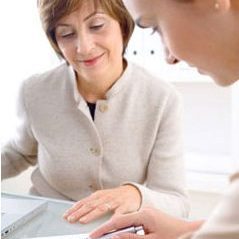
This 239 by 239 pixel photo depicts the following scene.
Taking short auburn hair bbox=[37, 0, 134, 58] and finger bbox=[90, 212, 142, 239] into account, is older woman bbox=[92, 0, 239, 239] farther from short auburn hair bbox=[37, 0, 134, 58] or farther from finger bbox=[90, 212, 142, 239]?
short auburn hair bbox=[37, 0, 134, 58]

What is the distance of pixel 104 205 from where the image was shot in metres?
0.92

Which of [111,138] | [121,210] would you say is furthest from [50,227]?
[111,138]

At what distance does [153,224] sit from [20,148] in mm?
578

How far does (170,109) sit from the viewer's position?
3.75 ft

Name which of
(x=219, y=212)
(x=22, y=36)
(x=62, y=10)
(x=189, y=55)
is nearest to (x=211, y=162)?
(x=22, y=36)

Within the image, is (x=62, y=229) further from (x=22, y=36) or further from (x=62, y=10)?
(x=22, y=36)

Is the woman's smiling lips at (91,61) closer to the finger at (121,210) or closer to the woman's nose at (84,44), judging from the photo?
the woman's nose at (84,44)

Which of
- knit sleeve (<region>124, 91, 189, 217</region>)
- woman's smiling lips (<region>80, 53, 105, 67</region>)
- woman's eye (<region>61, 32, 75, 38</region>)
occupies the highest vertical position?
woman's eye (<region>61, 32, 75, 38</region>)

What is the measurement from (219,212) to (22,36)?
5.31 ft

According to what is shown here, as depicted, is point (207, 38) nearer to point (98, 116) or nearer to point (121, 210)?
point (121, 210)

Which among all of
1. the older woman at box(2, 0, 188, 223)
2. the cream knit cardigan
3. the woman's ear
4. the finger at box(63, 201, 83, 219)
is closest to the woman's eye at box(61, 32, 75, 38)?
the older woman at box(2, 0, 188, 223)

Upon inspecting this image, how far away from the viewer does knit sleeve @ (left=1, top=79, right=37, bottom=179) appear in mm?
1221

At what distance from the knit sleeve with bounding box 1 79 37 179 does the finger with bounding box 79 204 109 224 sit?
15.7 inches

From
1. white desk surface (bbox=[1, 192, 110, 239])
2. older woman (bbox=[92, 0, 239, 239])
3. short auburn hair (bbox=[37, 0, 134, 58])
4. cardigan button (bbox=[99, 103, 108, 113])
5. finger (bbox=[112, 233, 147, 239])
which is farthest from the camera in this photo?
cardigan button (bbox=[99, 103, 108, 113])
